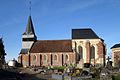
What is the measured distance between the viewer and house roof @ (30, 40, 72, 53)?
92131 mm

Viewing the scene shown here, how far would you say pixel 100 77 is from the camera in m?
56.0

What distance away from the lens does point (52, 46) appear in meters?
93.9

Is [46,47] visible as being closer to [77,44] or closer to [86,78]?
[77,44]

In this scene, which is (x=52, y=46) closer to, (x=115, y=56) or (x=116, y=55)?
(x=115, y=56)

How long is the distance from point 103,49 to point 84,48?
203 inches

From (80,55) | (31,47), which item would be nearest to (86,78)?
(80,55)

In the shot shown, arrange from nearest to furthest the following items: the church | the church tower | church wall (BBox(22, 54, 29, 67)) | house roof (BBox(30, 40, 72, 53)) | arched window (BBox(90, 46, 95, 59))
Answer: the church → arched window (BBox(90, 46, 95, 59)) → house roof (BBox(30, 40, 72, 53)) → church wall (BBox(22, 54, 29, 67)) → the church tower

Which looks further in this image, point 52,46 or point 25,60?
point 52,46

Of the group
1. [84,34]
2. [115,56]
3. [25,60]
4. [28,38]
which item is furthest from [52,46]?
[115,56]

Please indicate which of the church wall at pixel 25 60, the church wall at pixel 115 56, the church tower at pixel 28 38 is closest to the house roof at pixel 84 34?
the church wall at pixel 115 56

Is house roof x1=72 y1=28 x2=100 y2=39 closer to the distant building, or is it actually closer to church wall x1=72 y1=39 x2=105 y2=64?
church wall x1=72 y1=39 x2=105 y2=64

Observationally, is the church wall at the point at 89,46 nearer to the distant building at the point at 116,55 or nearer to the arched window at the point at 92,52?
the arched window at the point at 92,52

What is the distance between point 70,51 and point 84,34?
19.9 feet

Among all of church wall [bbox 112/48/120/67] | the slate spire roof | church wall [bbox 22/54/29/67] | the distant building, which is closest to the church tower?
the slate spire roof
